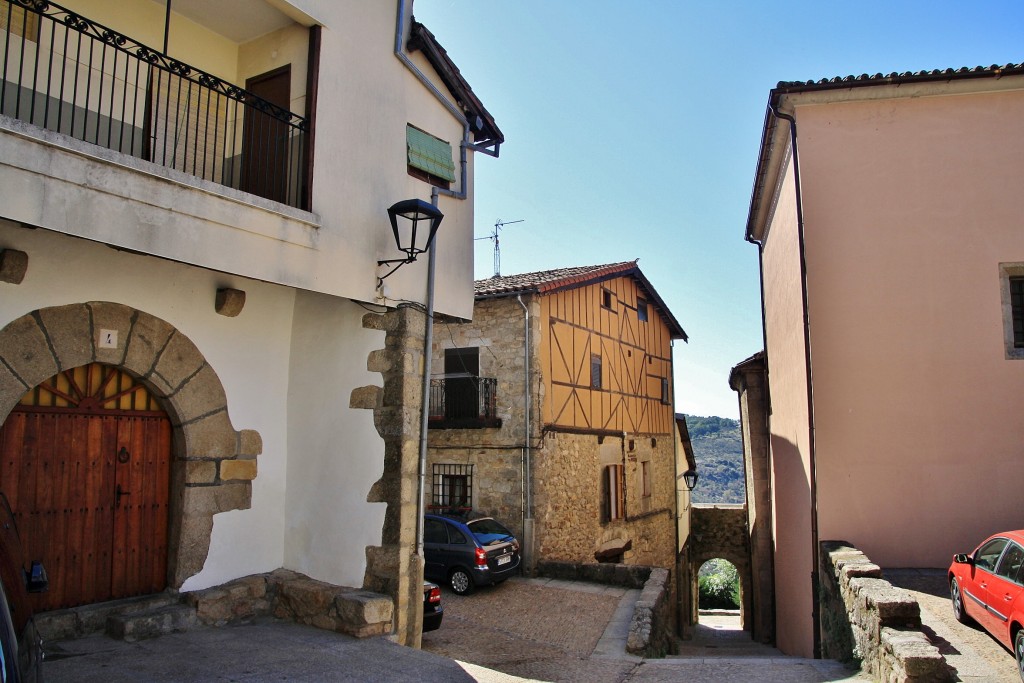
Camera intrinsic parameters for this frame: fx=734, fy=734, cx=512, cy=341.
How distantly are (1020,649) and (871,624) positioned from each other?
1.13 metres

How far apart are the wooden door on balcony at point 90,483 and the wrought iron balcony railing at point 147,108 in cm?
190

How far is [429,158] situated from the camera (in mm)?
7258

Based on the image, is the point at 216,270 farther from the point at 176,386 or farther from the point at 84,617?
the point at 84,617

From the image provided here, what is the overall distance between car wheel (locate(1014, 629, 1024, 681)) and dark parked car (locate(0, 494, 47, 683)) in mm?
6236

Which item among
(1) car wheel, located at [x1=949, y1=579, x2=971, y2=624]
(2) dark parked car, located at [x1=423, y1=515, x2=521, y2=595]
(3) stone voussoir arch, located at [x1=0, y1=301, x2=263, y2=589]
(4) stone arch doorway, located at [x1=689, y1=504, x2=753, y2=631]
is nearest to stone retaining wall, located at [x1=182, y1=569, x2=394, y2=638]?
(3) stone voussoir arch, located at [x1=0, y1=301, x2=263, y2=589]

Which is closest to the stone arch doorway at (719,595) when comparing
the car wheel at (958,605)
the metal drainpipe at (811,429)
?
the metal drainpipe at (811,429)

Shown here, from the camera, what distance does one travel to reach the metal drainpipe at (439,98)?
6.94 meters

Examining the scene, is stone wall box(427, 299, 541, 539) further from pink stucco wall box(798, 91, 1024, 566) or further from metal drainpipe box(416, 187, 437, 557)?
metal drainpipe box(416, 187, 437, 557)

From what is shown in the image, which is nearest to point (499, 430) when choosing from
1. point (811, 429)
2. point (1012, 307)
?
point (811, 429)

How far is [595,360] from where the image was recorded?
17.0 m

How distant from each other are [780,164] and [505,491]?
756 centimetres

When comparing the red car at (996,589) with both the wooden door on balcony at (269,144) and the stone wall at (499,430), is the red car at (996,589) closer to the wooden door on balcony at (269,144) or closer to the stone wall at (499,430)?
the wooden door on balcony at (269,144)

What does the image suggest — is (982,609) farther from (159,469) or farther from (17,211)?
(17,211)

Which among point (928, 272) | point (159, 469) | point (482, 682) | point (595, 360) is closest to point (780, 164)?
point (928, 272)
